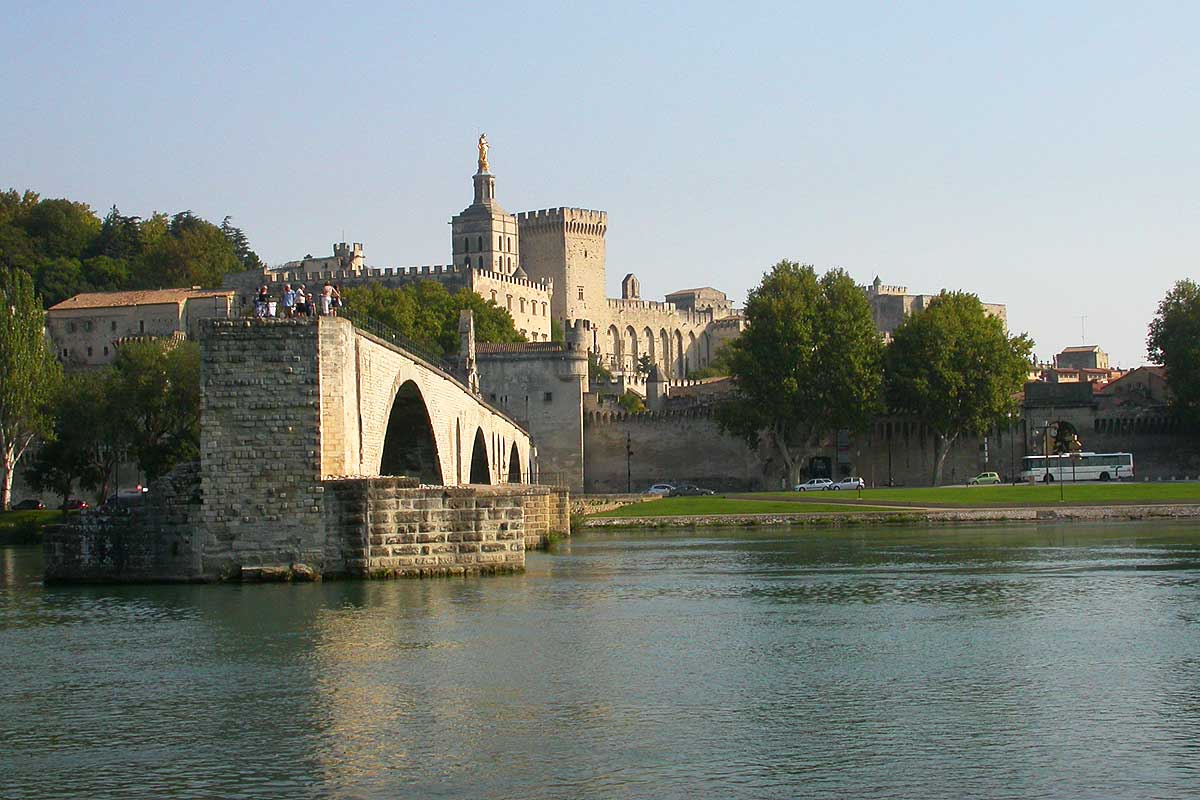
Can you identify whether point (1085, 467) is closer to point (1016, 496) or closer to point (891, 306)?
point (1016, 496)

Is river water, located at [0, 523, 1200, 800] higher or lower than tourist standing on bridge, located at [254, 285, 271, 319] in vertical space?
lower

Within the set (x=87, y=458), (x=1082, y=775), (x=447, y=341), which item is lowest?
(x=1082, y=775)

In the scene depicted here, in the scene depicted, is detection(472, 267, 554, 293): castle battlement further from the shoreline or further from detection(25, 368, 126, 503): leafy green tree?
the shoreline

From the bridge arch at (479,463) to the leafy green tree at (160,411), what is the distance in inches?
387

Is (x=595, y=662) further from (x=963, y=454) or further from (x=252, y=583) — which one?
(x=963, y=454)

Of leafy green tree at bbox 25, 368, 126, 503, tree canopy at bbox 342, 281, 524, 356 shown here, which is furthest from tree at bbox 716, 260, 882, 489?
leafy green tree at bbox 25, 368, 126, 503

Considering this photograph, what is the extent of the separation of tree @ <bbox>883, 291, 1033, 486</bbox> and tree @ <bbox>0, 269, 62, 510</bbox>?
37.1 meters

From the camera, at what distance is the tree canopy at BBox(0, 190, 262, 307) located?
106750mm

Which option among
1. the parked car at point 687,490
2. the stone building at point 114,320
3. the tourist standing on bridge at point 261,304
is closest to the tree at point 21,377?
the stone building at point 114,320

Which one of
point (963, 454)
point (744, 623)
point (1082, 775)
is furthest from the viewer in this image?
point (963, 454)

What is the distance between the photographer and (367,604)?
31.0m

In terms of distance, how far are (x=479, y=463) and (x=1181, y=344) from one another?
1515 inches

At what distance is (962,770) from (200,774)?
25.2ft

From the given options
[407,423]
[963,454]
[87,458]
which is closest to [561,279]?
[963,454]
